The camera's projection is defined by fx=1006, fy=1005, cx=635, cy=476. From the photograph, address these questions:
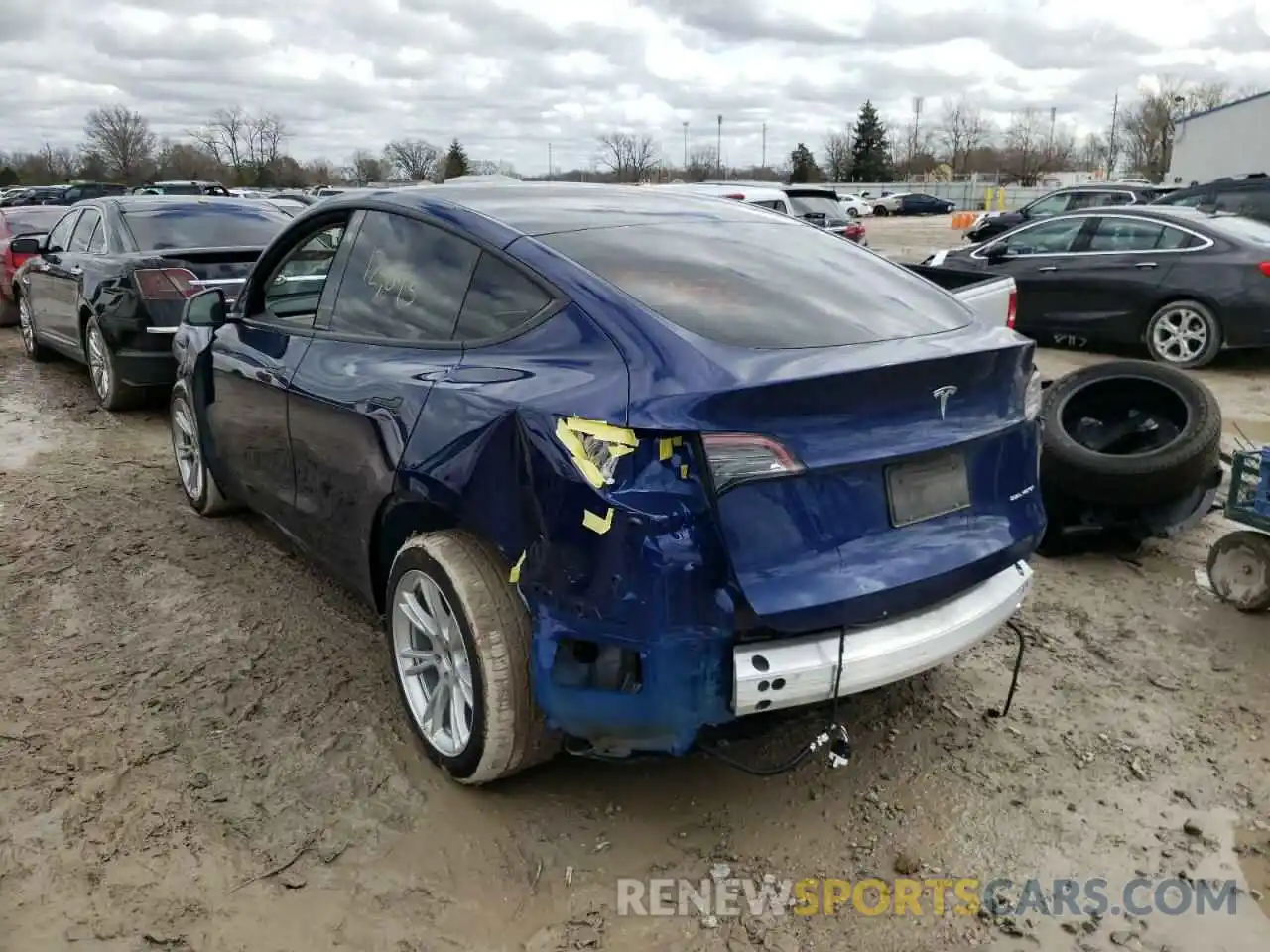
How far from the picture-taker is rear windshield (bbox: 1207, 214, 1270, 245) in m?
9.27

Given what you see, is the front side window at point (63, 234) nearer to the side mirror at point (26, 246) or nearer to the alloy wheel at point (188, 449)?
the side mirror at point (26, 246)

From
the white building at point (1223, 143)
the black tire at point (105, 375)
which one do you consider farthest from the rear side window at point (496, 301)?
the white building at point (1223, 143)

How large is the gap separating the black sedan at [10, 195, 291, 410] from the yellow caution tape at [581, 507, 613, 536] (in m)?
5.65

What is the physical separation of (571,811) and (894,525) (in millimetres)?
1255

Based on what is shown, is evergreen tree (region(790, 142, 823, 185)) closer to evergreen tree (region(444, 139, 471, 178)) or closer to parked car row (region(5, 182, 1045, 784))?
evergreen tree (region(444, 139, 471, 178))

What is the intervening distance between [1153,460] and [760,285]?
257cm

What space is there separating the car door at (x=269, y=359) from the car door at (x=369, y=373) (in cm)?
15

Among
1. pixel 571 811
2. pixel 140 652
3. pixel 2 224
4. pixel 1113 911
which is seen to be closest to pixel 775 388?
pixel 571 811

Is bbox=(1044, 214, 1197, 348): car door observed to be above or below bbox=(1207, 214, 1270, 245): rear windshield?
below

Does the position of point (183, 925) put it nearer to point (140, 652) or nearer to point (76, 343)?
point (140, 652)

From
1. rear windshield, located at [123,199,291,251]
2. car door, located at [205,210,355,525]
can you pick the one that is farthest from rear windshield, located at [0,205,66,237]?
car door, located at [205,210,355,525]

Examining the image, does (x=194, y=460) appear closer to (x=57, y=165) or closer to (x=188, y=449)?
(x=188, y=449)

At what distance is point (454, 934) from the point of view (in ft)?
8.17

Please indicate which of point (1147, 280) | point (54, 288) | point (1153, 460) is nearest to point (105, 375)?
point (54, 288)
